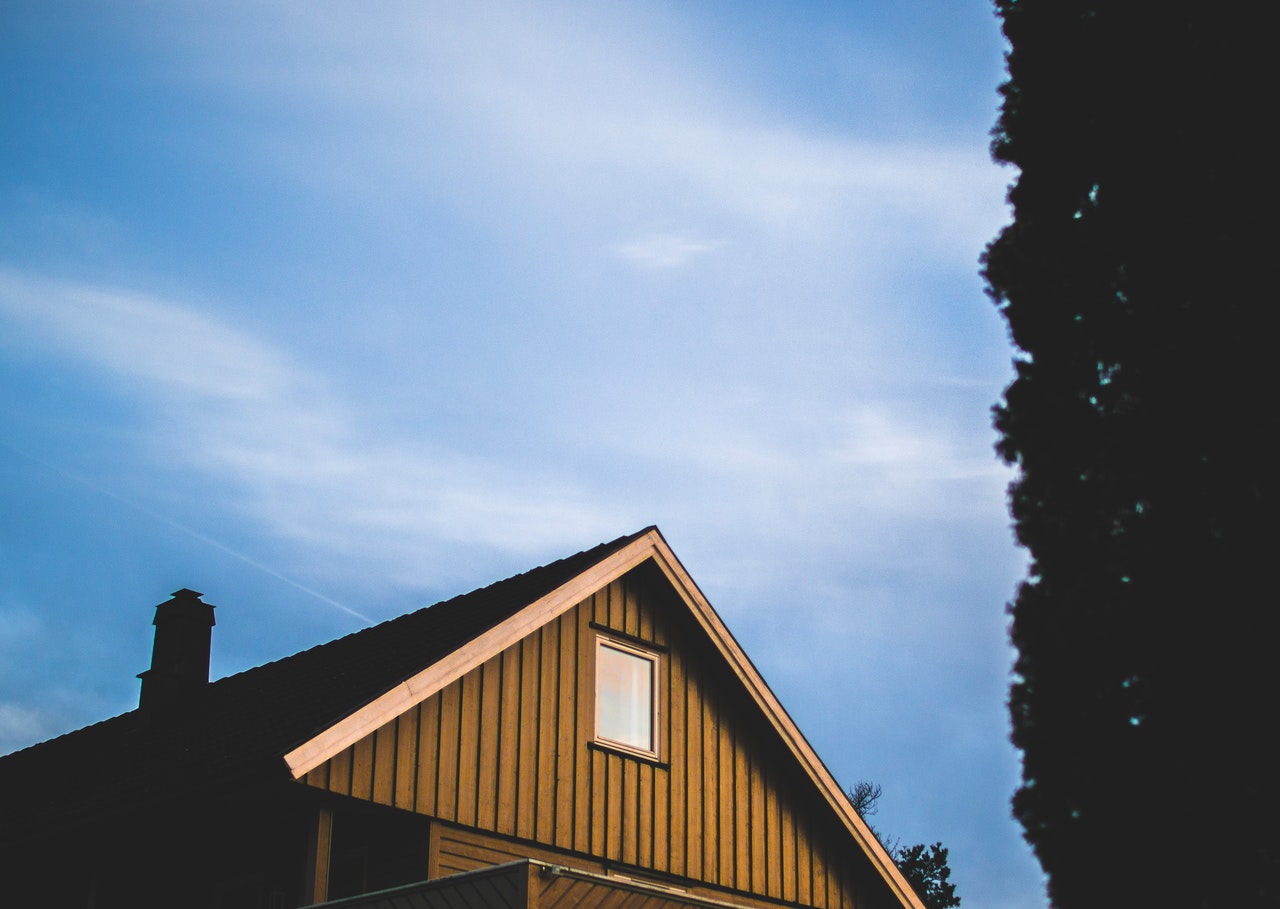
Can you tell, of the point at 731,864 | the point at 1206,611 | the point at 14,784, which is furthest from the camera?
the point at 14,784

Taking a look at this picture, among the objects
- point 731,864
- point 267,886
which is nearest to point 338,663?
point 267,886

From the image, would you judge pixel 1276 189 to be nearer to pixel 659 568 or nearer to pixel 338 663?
pixel 659 568

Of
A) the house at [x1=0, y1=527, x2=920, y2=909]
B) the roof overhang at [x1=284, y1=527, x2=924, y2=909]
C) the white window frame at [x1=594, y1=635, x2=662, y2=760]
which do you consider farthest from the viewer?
the white window frame at [x1=594, y1=635, x2=662, y2=760]

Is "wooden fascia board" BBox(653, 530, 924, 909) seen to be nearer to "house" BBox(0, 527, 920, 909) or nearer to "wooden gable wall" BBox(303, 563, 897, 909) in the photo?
"house" BBox(0, 527, 920, 909)

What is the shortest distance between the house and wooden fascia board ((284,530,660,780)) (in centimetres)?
3

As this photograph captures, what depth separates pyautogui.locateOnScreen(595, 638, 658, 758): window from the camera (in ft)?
59.6

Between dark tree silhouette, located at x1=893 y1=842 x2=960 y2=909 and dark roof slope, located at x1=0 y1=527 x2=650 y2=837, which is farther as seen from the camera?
dark tree silhouette, located at x1=893 y1=842 x2=960 y2=909

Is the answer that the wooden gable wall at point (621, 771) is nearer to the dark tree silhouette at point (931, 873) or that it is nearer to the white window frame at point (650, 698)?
the white window frame at point (650, 698)

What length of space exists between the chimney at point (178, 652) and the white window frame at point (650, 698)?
794 centimetres

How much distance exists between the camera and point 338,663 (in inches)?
766

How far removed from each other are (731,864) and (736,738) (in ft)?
5.56

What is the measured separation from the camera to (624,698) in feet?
60.6

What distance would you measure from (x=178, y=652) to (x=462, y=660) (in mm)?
8825

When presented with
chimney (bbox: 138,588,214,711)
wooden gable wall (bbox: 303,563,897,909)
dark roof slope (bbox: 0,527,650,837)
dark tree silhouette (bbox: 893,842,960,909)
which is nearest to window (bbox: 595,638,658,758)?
wooden gable wall (bbox: 303,563,897,909)
